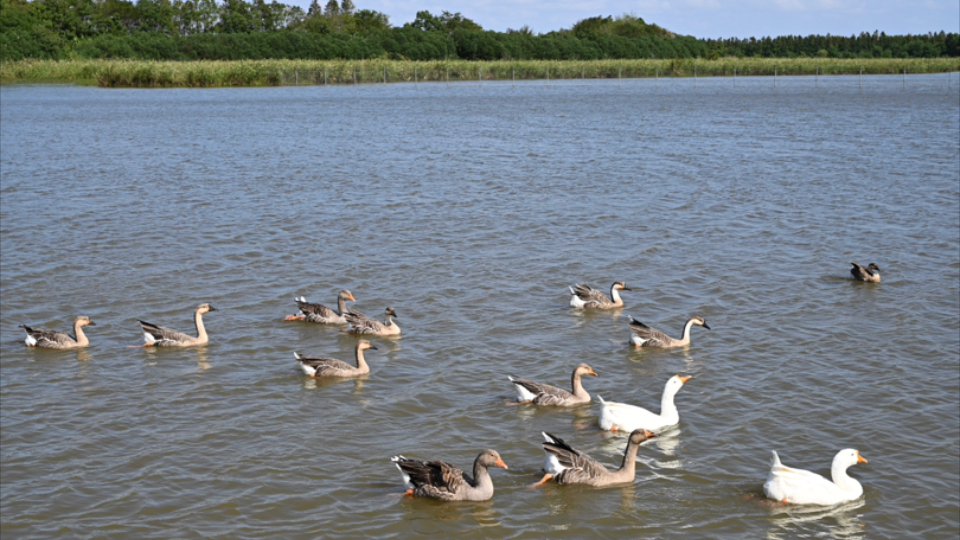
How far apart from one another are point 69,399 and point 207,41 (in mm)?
96671

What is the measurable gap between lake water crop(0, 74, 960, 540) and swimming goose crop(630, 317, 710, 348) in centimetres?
14

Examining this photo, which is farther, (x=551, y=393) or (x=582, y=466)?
(x=551, y=393)

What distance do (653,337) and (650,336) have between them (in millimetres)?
42

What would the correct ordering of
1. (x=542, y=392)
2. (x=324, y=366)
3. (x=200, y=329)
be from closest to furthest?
1. (x=542, y=392)
2. (x=324, y=366)
3. (x=200, y=329)

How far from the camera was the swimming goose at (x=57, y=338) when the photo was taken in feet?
41.7

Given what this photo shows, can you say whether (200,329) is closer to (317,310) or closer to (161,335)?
(161,335)

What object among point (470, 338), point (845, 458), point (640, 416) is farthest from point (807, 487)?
point (470, 338)

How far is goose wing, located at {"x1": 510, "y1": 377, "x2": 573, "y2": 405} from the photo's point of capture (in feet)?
35.1

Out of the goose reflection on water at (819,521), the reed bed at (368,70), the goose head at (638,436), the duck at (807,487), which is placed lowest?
the goose reflection on water at (819,521)

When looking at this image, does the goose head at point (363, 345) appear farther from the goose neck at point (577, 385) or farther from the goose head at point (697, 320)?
the goose head at point (697, 320)

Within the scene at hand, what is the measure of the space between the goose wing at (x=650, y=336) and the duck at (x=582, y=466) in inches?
150

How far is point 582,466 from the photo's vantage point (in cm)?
886

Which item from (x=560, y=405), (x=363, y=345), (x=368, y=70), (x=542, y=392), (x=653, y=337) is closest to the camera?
(x=542, y=392)

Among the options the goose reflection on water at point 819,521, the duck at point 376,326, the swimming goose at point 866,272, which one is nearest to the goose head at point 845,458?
the goose reflection on water at point 819,521
